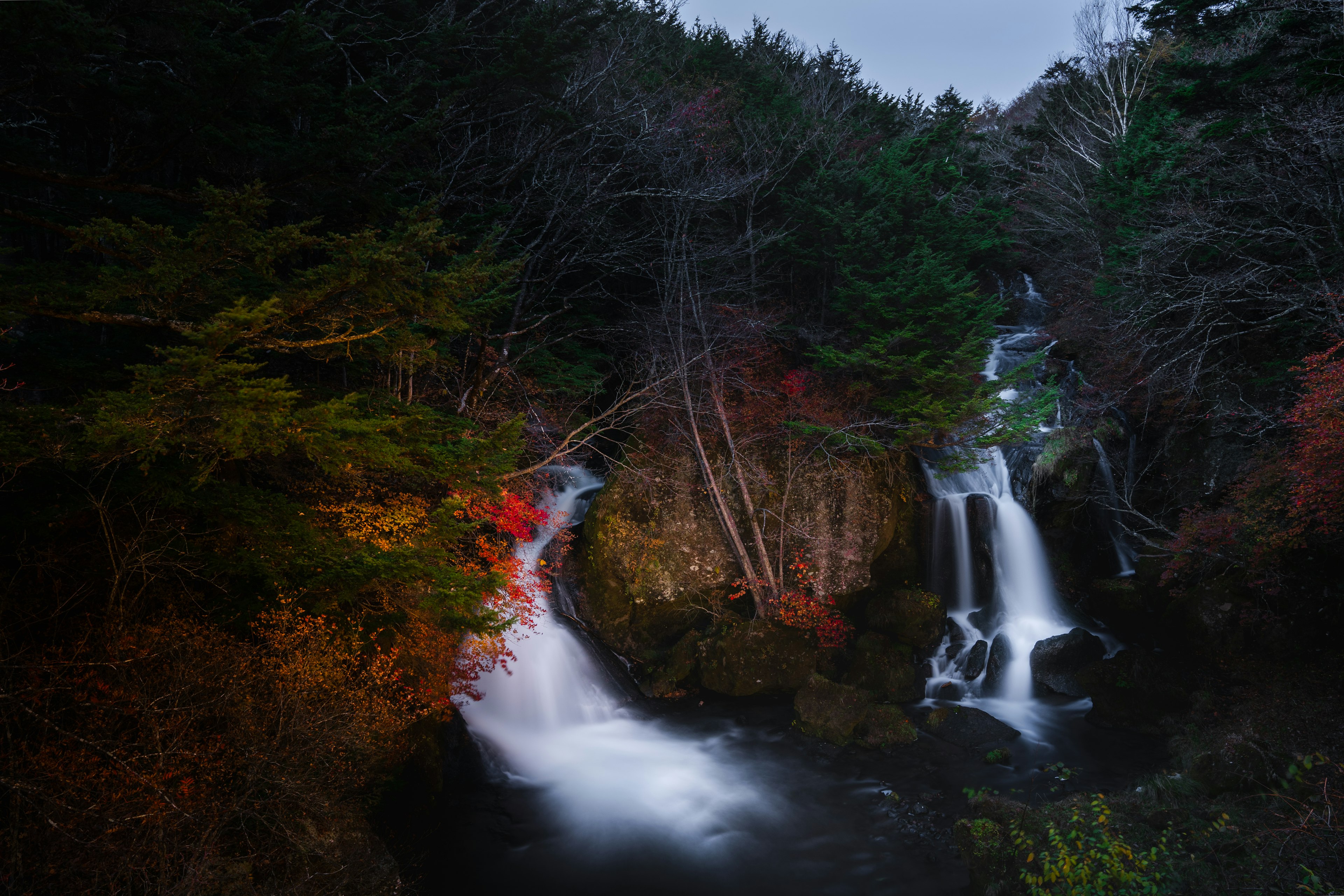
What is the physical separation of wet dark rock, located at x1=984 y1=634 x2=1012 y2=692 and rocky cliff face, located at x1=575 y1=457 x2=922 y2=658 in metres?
1.99

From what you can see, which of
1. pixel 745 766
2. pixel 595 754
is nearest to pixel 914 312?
pixel 745 766

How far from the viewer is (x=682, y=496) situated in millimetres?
12922

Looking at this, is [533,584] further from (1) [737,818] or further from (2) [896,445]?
(2) [896,445]

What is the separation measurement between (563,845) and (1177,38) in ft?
79.6

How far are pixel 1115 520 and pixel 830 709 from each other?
7.96m

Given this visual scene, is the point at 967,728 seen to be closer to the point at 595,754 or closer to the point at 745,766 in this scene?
the point at 745,766

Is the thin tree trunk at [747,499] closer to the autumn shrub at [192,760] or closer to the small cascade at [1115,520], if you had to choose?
the small cascade at [1115,520]

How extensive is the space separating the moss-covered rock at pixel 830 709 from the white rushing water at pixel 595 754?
166cm

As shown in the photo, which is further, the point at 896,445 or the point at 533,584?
the point at 896,445

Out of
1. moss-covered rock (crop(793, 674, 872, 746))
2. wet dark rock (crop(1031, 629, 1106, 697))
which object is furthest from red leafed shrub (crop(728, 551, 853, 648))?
wet dark rock (crop(1031, 629, 1106, 697))

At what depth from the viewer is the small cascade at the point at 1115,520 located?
1238 centimetres

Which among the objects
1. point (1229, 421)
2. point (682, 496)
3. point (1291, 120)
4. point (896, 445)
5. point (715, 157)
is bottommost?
point (682, 496)

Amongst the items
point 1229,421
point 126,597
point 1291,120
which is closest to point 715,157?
point 1291,120

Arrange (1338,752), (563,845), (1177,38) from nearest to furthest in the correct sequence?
(1338,752) → (563,845) → (1177,38)
